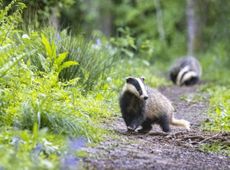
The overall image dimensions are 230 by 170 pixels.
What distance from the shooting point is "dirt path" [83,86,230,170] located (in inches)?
229

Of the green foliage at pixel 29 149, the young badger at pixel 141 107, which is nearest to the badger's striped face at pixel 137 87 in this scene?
the young badger at pixel 141 107

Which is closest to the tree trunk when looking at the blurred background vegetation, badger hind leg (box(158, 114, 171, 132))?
the blurred background vegetation

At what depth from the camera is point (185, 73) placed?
663 inches

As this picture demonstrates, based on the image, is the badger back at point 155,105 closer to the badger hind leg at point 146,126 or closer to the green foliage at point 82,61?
the badger hind leg at point 146,126

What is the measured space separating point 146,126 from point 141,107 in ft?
1.69

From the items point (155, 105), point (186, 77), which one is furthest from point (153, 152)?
point (186, 77)

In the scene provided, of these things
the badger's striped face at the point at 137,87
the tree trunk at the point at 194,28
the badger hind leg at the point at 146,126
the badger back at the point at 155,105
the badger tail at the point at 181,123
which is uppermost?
the tree trunk at the point at 194,28

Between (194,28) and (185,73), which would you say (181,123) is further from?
(194,28)

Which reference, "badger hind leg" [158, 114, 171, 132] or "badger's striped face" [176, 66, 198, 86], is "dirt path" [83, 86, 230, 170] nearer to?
"badger hind leg" [158, 114, 171, 132]

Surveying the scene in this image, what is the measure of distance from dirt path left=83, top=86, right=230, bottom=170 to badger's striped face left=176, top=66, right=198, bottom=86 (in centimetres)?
784

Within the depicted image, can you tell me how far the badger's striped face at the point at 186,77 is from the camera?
1662 centimetres

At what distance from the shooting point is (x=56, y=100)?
23.0 feet

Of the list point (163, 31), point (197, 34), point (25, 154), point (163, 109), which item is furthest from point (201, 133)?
point (163, 31)

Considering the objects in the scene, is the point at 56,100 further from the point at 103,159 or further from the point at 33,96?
the point at 103,159
